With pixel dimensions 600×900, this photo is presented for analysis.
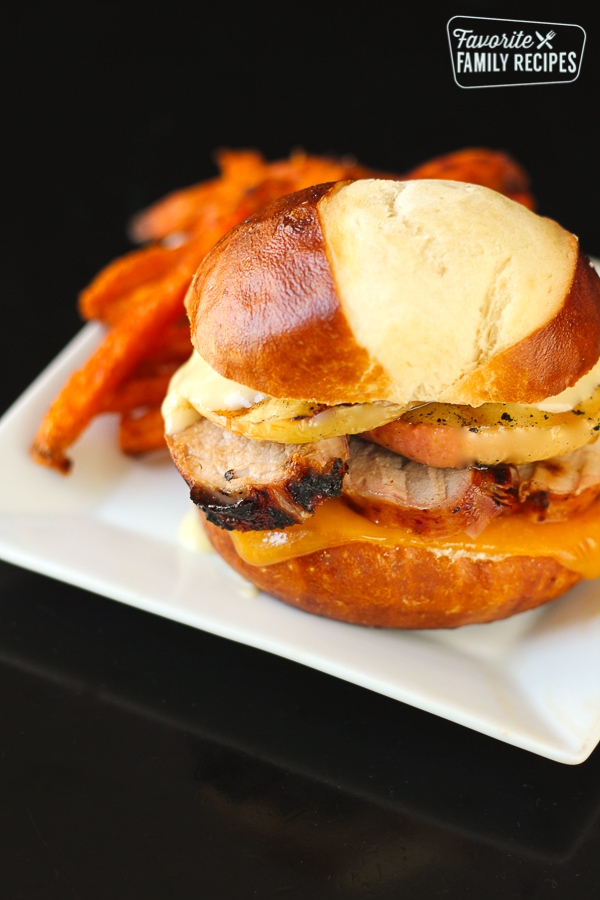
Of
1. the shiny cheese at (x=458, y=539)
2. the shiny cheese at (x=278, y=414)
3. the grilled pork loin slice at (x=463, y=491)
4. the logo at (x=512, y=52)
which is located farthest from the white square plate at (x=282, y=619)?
the logo at (x=512, y=52)

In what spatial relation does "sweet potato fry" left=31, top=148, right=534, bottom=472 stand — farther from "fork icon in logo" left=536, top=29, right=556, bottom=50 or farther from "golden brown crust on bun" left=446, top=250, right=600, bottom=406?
"golden brown crust on bun" left=446, top=250, right=600, bottom=406

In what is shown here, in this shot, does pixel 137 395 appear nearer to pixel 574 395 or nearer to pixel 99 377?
pixel 99 377

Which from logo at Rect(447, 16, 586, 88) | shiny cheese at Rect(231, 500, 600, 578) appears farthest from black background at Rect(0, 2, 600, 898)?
logo at Rect(447, 16, 586, 88)

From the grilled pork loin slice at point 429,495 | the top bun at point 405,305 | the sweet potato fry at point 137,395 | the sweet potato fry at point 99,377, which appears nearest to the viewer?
the top bun at point 405,305

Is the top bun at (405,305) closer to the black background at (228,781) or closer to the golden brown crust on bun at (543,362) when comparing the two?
the golden brown crust on bun at (543,362)

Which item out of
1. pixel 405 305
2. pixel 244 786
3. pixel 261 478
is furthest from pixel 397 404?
pixel 244 786

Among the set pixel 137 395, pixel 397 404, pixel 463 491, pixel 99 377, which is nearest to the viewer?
pixel 397 404
